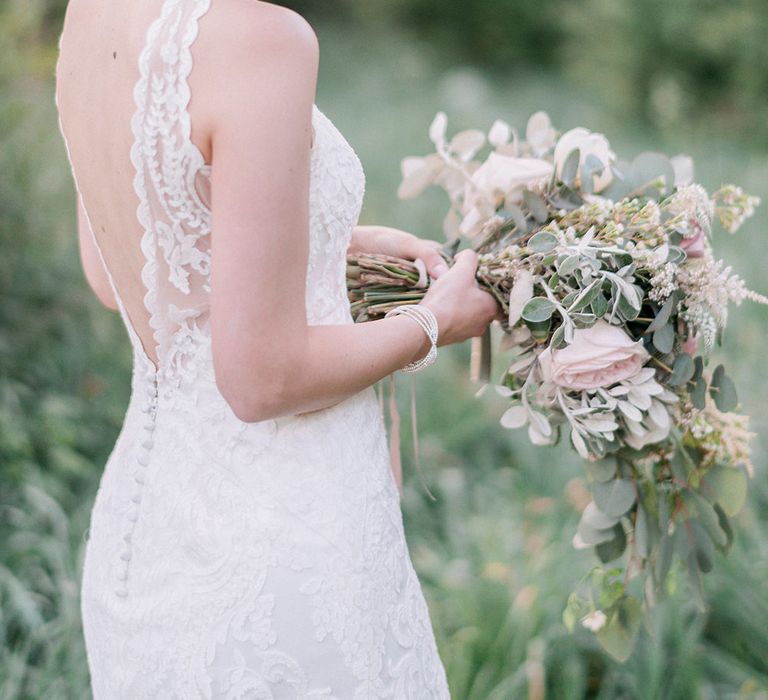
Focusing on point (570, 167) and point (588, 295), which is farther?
point (570, 167)

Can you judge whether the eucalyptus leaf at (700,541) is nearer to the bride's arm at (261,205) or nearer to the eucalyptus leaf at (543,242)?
the eucalyptus leaf at (543,242)

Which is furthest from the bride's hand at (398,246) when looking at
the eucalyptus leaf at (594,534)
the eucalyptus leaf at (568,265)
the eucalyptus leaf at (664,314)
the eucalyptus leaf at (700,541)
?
the eucalyptus leaf at (700,541)

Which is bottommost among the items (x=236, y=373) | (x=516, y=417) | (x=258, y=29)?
(x=516, y=417)

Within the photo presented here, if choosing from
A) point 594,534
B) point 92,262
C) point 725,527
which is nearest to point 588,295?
point 594,534

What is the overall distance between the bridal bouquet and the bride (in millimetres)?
232

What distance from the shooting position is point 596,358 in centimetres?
177

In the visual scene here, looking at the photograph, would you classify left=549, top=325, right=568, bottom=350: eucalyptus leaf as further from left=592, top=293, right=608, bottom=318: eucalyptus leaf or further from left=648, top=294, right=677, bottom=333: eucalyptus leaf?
left=648, top=294, right=677, bottom=333: eucalyptus leaf

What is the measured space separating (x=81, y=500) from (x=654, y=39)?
829 cm

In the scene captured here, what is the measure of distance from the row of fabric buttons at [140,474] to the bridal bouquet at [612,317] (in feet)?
1.69

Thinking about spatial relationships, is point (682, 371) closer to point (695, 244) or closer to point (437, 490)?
point (695, 244)

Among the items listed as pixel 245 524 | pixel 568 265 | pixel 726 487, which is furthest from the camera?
pixel 726 487

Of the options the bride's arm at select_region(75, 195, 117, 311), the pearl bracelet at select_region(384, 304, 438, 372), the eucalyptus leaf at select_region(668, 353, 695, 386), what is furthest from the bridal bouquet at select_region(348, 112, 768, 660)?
the bride's arm at select_region(75, 195, 117, 311)

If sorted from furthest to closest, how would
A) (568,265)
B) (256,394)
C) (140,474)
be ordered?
(568,265)
(140,474)
(256,394)

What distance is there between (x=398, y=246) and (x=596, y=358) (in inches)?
18.2
